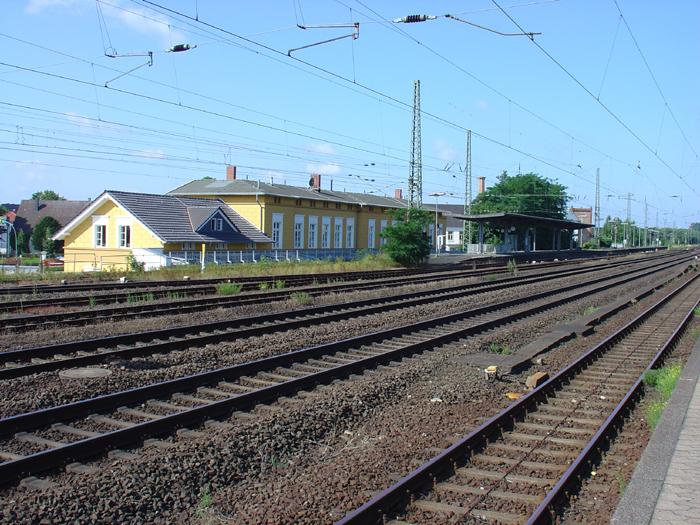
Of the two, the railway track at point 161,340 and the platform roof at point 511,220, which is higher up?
the platform roof at point 511,220

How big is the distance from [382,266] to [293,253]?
9.67m

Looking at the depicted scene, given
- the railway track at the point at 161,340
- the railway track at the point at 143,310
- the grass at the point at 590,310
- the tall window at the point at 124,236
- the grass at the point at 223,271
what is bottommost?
the grass at the point at 590,310

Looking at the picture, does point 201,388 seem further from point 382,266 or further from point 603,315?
point 382,266

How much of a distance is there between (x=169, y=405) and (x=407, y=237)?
32.7 metres

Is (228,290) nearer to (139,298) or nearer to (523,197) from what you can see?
(139,298)

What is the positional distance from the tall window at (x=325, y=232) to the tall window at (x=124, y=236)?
18.2m

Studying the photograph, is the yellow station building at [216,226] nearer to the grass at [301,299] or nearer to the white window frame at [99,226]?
the white window frame at [99,226]

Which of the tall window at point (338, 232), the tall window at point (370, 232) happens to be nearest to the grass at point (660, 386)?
the tall window at point (338, 232)

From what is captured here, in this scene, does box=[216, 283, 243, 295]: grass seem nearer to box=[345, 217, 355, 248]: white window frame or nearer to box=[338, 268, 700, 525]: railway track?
box=[338, 268, 700, 525]: railway track

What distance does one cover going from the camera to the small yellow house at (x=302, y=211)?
51.7m

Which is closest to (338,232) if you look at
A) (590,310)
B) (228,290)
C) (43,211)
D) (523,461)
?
(228,290)

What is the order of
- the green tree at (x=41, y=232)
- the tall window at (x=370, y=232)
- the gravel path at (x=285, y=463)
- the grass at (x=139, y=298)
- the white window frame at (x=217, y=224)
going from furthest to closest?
the green tree at (x=41, y=232), the tall window at (x=370, y=232), the white window frame at (x=217, y=224), the grass at (x=139, y=298), the gravel path at (x=285, y=463)

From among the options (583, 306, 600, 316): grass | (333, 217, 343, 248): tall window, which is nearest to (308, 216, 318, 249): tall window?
(333, 217, 343, 248): tall window

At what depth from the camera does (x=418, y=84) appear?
40688 mm
